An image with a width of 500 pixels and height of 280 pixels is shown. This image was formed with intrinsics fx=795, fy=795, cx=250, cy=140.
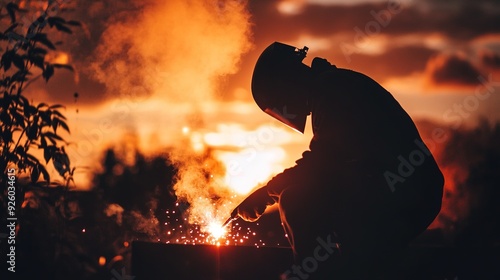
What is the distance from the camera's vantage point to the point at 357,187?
572 centimetres

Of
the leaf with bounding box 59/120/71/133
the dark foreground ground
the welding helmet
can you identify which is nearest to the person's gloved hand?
the dark foreground ground

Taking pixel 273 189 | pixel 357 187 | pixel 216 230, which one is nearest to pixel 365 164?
pixel 357 187

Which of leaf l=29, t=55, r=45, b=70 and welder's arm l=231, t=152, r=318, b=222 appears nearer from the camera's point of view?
welder's arm l=231, t=152, r=318, b=222

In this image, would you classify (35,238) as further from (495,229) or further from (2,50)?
(495,229)

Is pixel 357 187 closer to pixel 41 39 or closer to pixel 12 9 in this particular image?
pixel 41 39

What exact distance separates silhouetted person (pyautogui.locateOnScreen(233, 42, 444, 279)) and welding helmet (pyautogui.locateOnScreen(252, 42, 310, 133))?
1.95 feet

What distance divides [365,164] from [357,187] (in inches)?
7.2

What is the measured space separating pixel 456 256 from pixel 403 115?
1.27 metres

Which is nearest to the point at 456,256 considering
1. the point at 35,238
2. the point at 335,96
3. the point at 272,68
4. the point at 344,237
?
the point at 344,237

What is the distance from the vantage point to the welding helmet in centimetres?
658

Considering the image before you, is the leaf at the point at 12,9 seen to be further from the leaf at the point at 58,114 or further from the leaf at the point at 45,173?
the leaf at the point at 45,173

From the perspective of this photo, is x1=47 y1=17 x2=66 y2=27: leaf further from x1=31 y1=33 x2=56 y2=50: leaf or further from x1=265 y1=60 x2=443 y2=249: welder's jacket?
x1=265 y1=60 x2=443 y2=249: welder's jacket

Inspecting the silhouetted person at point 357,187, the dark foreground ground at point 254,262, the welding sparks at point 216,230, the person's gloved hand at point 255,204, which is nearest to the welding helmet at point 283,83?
the silhouetted person at point 357,187

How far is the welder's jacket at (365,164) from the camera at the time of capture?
5.71 meters
